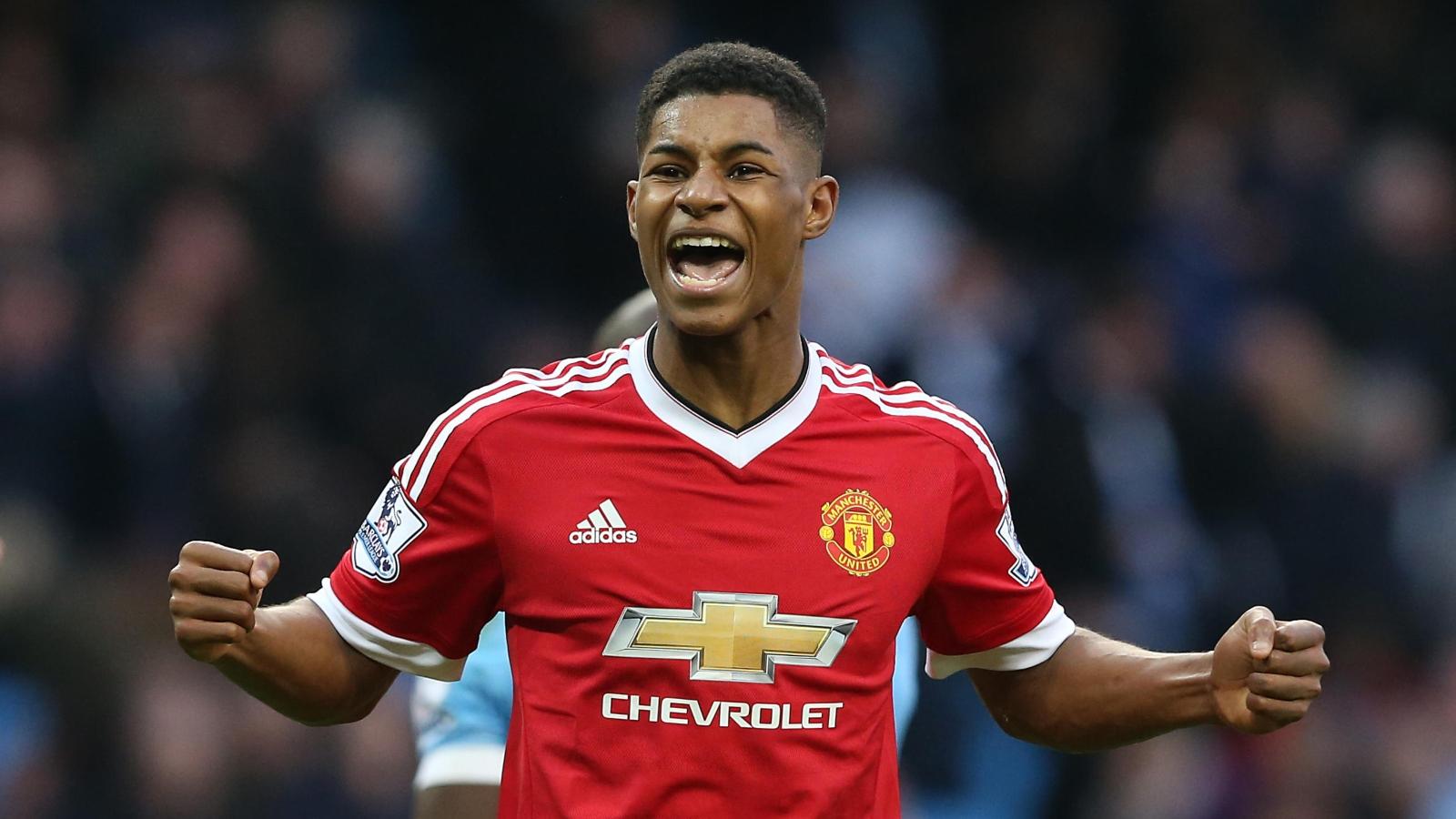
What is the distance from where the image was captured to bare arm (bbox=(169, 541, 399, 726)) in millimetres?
3342

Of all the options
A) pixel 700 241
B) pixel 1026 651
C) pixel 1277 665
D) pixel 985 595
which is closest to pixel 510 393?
pixel 700 241

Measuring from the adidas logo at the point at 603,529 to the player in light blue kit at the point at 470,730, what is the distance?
124 centimetres

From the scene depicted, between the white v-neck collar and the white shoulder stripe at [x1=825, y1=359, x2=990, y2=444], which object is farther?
the white shoulder stripe at [x1=825, y1=359, x2=990, y2=444]

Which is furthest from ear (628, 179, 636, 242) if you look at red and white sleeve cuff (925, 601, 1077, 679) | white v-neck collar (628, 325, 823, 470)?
red and white sleeve cuff (925, 601, 1077, 679)

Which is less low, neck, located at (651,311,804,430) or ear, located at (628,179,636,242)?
ear, located at (628,179,636,242)

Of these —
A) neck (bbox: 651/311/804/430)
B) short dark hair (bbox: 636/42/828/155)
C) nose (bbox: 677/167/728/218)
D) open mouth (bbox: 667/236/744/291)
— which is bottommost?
neck (bbox: 651/311/804/430)

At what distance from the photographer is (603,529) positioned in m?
3.57

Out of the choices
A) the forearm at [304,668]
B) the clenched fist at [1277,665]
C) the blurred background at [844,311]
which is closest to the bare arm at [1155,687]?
the clenched fist at [1277,665]

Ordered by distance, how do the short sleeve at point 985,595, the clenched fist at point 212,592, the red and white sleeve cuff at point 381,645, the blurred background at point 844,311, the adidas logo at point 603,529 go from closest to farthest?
the clenched fist at point 212,592
the adidas logo at point 603,529
the red and white sleeve cuff at point 381,645
the short sleeve at point 985,595
the blurred background at point 844,311

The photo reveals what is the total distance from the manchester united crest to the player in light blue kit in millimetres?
1105

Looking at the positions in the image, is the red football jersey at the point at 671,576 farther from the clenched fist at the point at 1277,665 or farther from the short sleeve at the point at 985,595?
the clenched fist at the point at 1277,665

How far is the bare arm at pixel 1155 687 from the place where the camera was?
11.4ft

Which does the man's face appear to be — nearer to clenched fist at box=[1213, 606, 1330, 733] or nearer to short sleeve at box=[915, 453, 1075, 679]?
short sleeve at box=[915, 453, 1075, 679]

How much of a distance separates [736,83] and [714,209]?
0.80 ft
